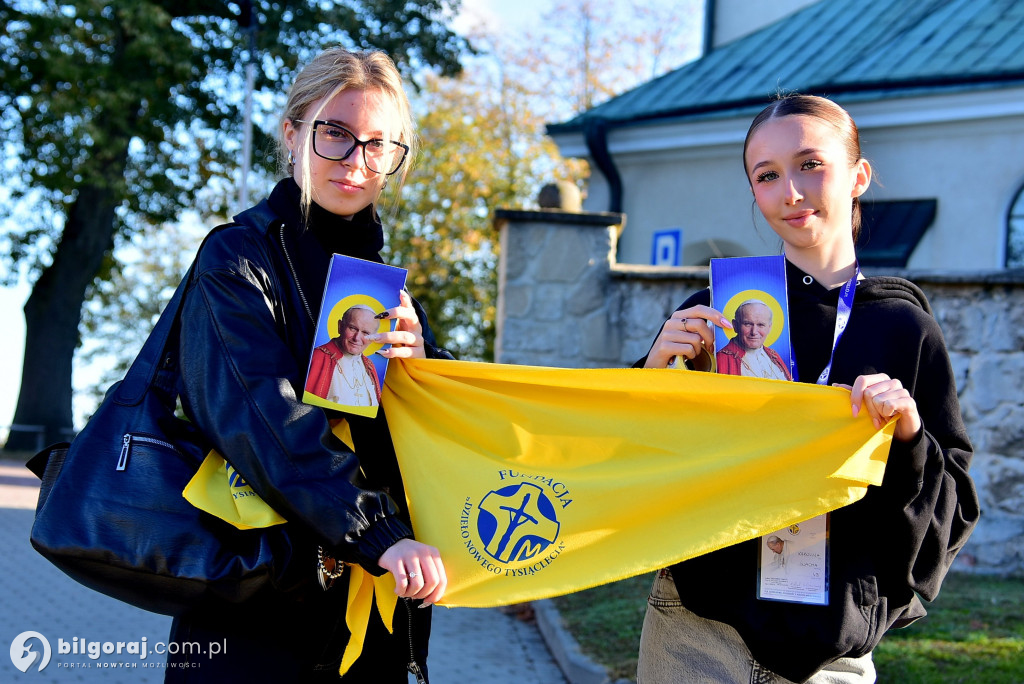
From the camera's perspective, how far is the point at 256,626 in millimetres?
2361

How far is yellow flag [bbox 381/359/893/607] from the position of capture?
243cm

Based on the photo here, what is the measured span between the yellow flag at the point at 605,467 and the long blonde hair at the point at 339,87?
0.61 meters

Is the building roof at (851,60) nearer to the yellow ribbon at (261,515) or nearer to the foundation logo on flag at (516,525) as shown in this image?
the foundation logo on flag at (516,525)

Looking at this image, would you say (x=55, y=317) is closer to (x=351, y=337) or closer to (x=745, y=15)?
(x=745, y=15)

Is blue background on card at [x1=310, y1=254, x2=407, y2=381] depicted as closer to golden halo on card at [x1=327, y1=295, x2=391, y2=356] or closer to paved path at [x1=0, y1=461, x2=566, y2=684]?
golden halo on card at [x1=327, y1=295, x2=391, y2=356]

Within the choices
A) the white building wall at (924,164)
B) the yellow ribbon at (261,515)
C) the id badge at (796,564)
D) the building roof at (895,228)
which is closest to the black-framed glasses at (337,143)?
the yellow ribbon at (261,515)

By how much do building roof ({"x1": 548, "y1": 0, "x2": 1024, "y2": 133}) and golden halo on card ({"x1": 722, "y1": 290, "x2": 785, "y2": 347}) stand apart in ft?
32.7

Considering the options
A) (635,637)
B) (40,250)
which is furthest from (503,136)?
(635,637)

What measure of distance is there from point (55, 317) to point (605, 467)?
20576 mm

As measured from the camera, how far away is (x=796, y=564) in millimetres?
2369

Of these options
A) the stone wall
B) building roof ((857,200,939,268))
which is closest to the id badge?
the stone wall

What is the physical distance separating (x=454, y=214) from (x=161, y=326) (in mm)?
27067

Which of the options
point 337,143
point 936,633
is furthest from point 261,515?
point 936,633

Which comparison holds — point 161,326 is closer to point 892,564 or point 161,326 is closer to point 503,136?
point 892,564
